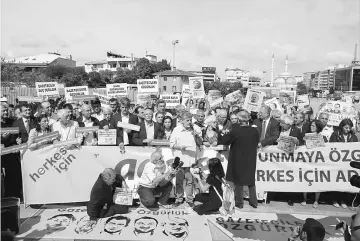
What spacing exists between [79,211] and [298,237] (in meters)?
3.59

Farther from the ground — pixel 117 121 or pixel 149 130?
pixel 117 121

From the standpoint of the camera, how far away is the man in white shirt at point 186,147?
5.58 meters

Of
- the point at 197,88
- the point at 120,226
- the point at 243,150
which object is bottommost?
the point at 120,226

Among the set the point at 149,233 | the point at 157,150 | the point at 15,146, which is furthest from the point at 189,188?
the point at 15,146

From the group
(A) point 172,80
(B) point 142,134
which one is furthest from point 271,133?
(A) point 172,80

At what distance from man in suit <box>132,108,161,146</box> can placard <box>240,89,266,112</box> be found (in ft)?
9.78

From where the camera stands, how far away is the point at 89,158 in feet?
18.6

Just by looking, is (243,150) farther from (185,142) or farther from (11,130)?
(11,130)

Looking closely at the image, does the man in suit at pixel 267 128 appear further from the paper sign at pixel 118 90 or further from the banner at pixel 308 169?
the paper sign at pixel 118 90

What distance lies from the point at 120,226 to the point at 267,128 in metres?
3.39

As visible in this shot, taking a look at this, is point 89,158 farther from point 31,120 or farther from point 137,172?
point 31,120

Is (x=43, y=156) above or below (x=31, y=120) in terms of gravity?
below

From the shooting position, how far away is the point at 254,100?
7895mm

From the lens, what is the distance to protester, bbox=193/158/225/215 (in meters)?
5.19
